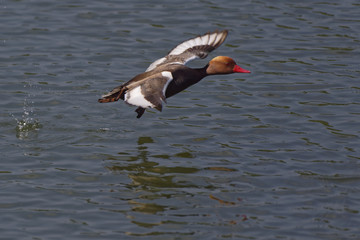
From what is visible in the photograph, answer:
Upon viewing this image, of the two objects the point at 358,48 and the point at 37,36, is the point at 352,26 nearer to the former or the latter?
the point at 358,48

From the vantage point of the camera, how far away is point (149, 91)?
10352 millimetres

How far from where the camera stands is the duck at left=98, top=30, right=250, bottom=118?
10.2 m

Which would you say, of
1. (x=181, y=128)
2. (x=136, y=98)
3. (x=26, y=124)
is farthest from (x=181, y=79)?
(x=26, y=124)

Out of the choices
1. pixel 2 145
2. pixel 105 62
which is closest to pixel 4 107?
pixel 2 145

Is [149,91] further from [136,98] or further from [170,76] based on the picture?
[170,76]

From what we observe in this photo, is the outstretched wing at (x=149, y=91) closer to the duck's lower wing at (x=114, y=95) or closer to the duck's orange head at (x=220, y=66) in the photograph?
the duck's lower wing at (x=114, y=95)

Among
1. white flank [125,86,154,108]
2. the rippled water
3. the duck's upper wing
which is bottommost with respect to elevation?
the rippled water

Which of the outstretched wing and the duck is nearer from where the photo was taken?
the outstretched wing

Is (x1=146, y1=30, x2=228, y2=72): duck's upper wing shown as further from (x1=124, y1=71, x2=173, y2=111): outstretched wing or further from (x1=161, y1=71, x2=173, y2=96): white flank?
(x1=124, y1=71, x2=173, y2=111): outstretched wing

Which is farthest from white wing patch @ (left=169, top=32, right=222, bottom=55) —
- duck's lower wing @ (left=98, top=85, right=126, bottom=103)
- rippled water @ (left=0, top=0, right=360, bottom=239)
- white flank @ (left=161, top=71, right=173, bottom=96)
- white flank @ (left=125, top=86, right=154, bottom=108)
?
white flank @ (left=125, top=86, right=154, bottom=108)

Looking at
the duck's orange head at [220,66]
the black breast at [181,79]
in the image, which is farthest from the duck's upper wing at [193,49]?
the black breast at [181,79]

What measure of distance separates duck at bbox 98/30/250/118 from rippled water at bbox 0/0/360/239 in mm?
710

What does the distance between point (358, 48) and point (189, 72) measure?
4.65 m

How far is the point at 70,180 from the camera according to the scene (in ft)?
32.2
